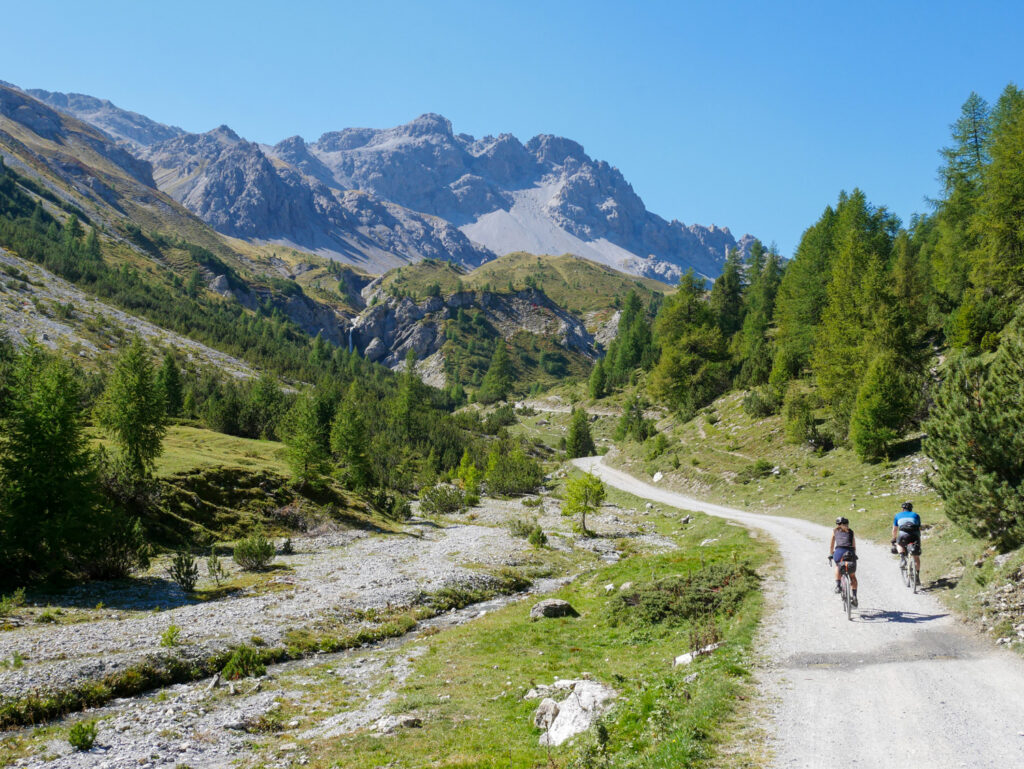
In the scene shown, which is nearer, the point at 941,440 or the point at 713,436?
the point at 941,440

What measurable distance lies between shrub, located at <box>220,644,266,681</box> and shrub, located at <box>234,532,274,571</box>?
12652 millimetres

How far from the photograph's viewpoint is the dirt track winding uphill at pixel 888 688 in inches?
328

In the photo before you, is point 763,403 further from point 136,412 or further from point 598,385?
point 598,385

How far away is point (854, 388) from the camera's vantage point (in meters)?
44.9

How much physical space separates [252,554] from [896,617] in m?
31.4

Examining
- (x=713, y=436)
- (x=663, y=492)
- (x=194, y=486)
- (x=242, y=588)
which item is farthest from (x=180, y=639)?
(x=713, y=436)

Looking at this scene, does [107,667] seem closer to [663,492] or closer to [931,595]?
[931,595]

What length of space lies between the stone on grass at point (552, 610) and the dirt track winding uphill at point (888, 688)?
9438 millimetres

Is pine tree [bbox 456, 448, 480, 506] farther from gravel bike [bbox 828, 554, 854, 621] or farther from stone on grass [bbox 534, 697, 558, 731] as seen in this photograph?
stone on grass [bbox 534, 697, 558, 731]

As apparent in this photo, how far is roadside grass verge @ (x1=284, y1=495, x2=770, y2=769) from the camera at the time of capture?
9.88 meters

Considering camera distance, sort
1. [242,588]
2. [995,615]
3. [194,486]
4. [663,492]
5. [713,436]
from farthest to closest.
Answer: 1. [713,436]
2. [663,492]
3. [194,486]
4. [242,588]
5. [995,615]

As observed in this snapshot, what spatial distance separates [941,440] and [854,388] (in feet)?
100

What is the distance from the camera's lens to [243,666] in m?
18.3

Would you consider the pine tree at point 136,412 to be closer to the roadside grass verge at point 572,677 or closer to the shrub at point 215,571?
the shrub at point 215,571
